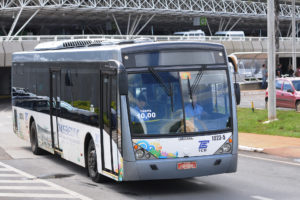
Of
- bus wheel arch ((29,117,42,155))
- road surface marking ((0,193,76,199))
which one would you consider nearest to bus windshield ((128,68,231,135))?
road surface marking ((0,193,76,199))

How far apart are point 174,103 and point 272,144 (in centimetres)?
915

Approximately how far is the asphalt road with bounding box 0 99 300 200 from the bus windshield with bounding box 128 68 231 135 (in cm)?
128

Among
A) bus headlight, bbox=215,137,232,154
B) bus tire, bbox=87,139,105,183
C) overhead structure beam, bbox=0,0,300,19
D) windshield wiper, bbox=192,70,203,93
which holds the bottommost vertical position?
bus tire, bbox=87,139,105,183

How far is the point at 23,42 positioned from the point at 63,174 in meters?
40.5

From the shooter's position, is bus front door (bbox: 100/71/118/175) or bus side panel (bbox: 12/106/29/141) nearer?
bus front door (bbox: 100/71/118/175)

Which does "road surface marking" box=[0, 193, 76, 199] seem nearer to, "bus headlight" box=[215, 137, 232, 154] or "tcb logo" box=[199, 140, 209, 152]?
"tcb logo" box=[199, 140, 209, 152]

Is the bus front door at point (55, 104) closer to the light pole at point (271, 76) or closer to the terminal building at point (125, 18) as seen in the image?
the light pole at point (271, 76)

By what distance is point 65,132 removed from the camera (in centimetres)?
1571

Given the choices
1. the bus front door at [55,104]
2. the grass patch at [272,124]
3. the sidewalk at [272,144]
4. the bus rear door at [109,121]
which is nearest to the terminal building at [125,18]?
the grass patch at [272,124]

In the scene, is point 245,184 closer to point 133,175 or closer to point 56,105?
point 133,175

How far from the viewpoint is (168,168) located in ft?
39.0

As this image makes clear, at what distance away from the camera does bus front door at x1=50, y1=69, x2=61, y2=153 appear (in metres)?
16.3

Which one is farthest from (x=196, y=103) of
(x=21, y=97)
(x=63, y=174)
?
(x=21, y=97)

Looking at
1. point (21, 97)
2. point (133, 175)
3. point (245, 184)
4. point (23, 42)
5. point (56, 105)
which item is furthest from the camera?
point (23, 42)
